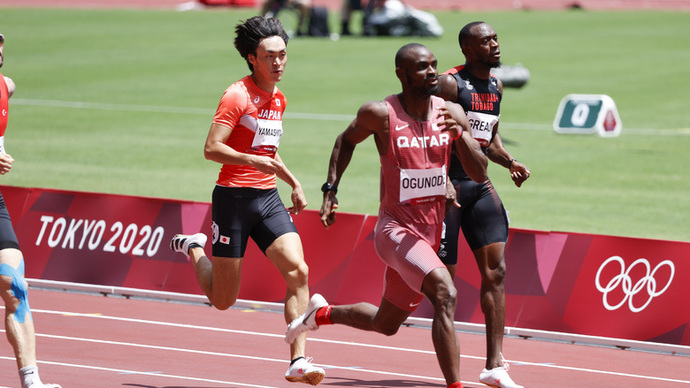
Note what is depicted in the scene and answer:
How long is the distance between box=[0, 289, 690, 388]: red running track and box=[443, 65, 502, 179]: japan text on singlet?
1822 millimetres

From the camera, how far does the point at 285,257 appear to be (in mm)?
→ 8578

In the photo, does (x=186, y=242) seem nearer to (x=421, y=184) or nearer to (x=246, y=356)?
(x=246, y=356)

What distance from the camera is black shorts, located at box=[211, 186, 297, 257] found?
28.5ft

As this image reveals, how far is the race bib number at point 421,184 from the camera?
7695 millimetres

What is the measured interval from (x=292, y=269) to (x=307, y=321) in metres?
0.42

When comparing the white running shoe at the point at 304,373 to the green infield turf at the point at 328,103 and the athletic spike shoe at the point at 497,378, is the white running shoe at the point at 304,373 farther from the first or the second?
the green infield turf at the point at 328,103

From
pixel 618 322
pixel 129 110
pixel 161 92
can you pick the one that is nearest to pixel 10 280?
pixel 618 322

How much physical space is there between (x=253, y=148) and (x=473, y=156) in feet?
5.50

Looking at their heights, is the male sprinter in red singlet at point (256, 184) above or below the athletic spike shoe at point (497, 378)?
above

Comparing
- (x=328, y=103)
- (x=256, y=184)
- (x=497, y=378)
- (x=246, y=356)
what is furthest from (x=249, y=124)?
(x=328, y=103)

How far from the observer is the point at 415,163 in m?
7.70

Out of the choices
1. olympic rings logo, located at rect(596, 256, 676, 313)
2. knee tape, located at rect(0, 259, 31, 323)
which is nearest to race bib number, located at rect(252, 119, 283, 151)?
knee tape, located at rect(0, 259, 31, 323)

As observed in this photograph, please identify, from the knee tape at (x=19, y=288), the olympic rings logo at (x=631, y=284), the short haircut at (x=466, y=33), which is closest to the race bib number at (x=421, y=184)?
the short haircut at (x=466, y=33)

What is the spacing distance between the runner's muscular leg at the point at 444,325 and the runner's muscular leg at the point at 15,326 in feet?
8.55
